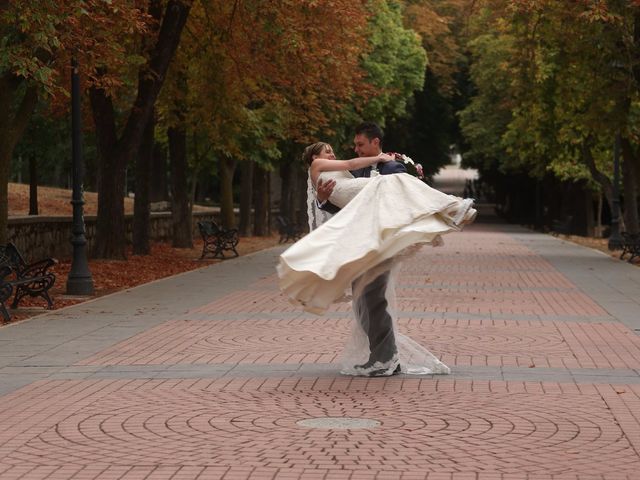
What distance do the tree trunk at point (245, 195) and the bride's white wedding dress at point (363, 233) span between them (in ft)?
118

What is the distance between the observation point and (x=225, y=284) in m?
23.4

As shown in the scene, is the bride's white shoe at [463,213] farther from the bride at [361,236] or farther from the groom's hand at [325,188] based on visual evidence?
the groom's hand at [325,188]

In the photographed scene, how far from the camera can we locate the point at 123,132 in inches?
1128

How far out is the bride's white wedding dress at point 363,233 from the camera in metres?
10.5

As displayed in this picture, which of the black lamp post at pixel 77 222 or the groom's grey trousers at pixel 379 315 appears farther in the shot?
the black lamp post at pixel 77 222

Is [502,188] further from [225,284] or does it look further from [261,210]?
[225,284]

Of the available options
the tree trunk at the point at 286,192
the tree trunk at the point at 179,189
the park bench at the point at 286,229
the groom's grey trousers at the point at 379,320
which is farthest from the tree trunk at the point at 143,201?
the groom's grey trousers at the point at 379,320

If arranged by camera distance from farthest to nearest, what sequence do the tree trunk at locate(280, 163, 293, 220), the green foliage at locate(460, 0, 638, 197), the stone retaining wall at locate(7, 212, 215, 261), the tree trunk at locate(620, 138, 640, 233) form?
→ the tree trunk at locate(280, 163, 293, 220)
the tree trunk at locate(620, 138, 640, 233)
the green foliage at locate(460, 0, 638, 197)
the stone retaining wall at locate(7, 212, 215, 261)

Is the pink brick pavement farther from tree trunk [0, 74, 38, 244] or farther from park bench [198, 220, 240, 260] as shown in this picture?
park bench [198, 220, 240, 260]

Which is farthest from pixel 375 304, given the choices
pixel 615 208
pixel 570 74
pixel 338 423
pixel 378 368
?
pixel 615 208

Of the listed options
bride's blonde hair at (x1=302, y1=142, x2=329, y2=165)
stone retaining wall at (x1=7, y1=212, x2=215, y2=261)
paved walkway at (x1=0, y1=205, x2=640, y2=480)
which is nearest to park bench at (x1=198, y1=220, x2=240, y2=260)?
stone retaining wall at (x1=7, y1=212, x2=215, y2=261)

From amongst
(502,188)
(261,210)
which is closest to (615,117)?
(261,210)

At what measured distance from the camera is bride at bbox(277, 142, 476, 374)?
10.5 m

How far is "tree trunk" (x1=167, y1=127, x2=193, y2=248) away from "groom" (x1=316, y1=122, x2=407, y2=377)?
80.6 ft
